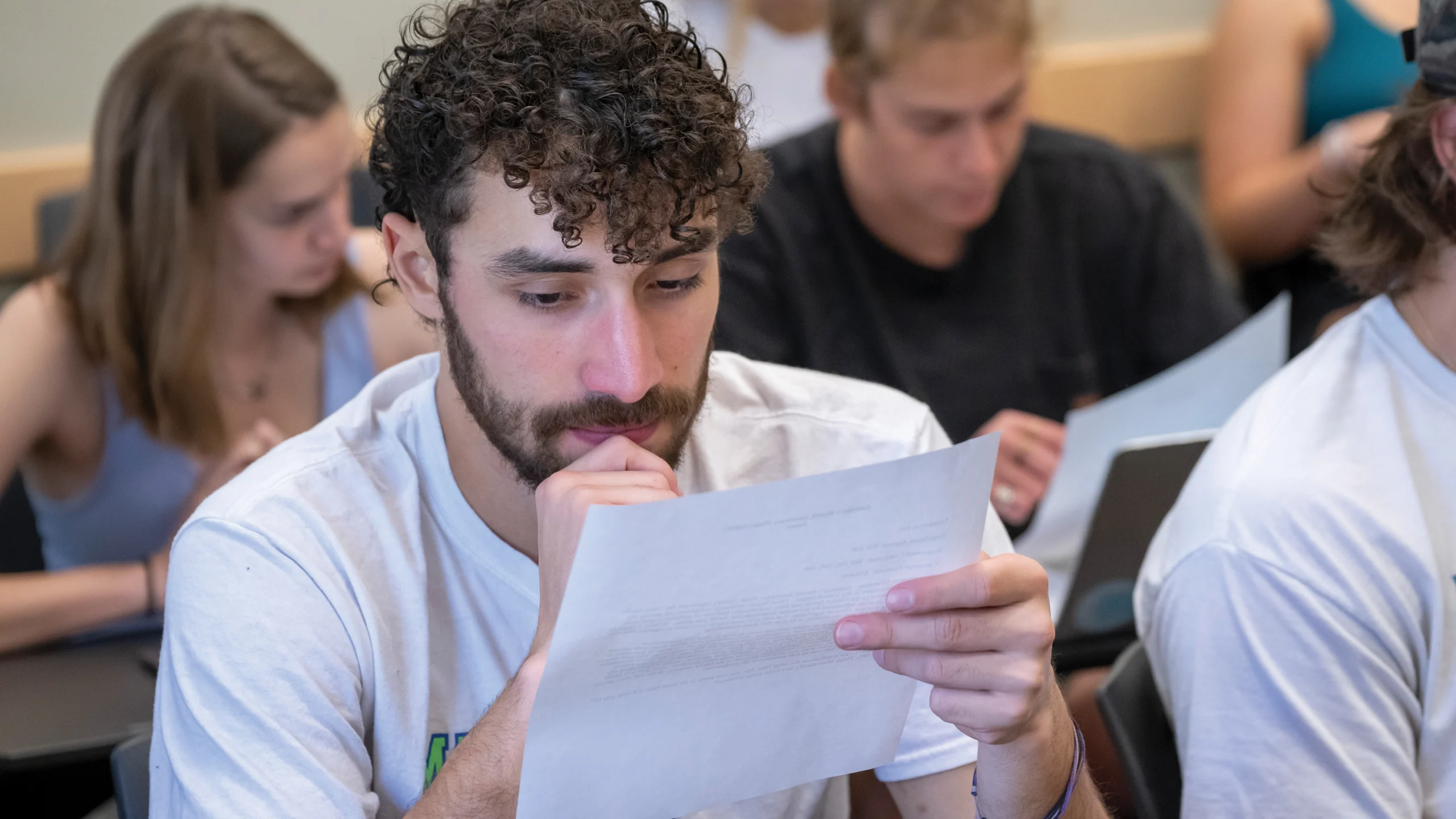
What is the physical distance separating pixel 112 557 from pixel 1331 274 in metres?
2.08

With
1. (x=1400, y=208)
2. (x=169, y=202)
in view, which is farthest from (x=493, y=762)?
(x=169, y=202)

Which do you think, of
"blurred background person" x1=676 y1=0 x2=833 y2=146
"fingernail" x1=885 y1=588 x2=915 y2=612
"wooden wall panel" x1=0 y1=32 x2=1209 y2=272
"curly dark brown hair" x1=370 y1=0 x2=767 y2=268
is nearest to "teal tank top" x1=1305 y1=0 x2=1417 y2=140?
"wooden wall panel" x1=0 y1=32 x2=1209 y2=272

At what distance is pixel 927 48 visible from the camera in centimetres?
198

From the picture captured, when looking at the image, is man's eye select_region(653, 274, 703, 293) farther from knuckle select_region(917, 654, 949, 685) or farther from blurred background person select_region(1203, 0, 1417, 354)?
blurred background person select_region(1203, 0, 1417, 354)

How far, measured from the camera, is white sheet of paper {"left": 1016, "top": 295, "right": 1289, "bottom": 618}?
5.55 feet

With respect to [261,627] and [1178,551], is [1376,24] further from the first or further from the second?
[261,627]

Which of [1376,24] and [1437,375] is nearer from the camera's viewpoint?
[1437,375]

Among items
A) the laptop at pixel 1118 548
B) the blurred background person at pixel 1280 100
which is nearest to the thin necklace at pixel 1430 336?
the laptop at pixel 1118 548

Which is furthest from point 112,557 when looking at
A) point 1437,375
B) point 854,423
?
point 1437,375

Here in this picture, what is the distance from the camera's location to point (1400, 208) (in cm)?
130

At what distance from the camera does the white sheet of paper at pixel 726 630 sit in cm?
84

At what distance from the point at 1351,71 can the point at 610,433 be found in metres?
2.18

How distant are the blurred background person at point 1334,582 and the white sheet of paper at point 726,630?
1.03ft

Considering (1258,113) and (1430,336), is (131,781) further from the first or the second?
(1258,113)
